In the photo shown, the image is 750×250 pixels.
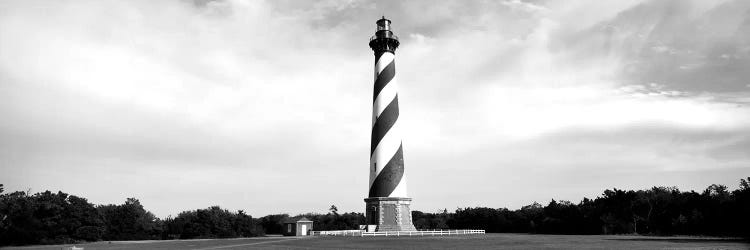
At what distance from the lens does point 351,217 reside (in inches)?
3346

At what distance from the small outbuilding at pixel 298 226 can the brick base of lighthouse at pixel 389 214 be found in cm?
1231

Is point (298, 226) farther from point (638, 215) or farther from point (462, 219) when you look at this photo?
point (638, 215)

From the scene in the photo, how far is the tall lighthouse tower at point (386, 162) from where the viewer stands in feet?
161

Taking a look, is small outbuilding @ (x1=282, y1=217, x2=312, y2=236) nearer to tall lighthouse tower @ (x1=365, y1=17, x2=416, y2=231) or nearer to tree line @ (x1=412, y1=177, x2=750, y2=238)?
tall lighthouse tower @ (x1=365, y1=17, x2=416, y2=231)

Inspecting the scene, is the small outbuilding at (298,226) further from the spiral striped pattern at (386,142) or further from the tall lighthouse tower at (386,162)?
the spiral striped pattern at (386,142)

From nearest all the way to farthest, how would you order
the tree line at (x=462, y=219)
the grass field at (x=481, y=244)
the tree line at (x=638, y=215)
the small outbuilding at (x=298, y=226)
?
the grass field at (x=481, y=244)
the tree line at (x=462, y=219)
the tree line at (x=638, y=215)
the small outbuilding at (x=298, y=226)

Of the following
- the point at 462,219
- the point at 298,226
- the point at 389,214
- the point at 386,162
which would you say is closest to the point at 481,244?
the point at 389,214

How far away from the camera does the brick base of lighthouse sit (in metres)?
48.9

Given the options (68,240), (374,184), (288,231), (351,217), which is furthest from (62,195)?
(351,217)

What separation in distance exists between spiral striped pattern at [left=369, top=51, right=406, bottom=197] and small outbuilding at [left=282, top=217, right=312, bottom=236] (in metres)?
12.5

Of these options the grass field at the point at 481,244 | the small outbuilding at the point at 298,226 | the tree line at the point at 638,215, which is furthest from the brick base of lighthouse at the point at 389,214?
the tree line at the point at 638,215

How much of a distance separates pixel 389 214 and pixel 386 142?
7.01 metres

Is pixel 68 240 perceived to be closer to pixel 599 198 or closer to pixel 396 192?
pixel 396 192

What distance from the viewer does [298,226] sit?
58781 mm
